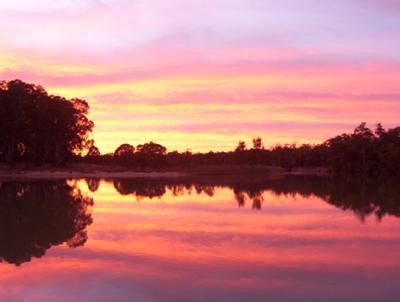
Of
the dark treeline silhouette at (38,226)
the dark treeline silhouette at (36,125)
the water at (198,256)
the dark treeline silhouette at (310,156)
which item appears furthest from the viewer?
Result: the dark treeline silhouette at (310,156)

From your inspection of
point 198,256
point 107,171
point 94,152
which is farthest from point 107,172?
point 198,256

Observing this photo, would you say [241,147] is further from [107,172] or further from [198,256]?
[198,256]

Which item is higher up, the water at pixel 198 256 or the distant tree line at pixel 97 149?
the distant tree line at pixel 97 149

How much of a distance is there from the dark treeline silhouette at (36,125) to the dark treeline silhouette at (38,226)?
40549mm

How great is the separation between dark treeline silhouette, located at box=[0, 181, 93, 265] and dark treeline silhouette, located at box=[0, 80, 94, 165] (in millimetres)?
40549

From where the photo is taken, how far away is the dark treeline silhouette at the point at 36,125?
203 feet

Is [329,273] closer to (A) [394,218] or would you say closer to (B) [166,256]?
(B) [166,256]

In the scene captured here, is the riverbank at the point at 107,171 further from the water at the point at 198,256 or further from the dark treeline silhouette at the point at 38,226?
the water at the point at 198,256

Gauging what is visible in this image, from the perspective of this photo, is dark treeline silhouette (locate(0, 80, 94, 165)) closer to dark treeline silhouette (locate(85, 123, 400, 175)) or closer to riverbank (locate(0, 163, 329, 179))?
riverbank (locate(0, 163, 329, 179))

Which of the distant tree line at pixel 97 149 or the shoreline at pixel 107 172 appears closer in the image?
the shoreline at pixel 107 172

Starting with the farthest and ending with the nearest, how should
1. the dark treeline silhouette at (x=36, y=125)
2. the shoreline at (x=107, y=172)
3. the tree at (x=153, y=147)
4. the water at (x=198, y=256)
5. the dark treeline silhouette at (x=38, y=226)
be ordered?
1. the tree at (x=153, y=147)
2. the dark treeline silhouette at (x=36, y=125)
3. the shoreline at (x=107, y=172)
4. the dark treeline silhouette at (x=38, y=226)
5. the water at (x=198, y=256)

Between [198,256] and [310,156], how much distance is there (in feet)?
367

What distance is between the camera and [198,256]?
10.8m

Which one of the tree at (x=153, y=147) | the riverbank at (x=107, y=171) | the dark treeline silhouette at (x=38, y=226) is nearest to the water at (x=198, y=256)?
the dark treeline silhouette at (x=38, y=226)
